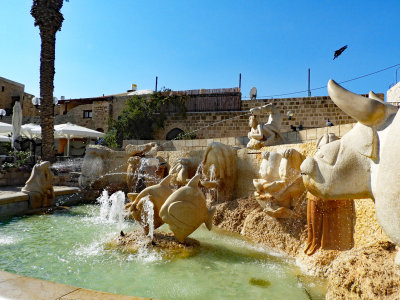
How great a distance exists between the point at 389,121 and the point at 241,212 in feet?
15.0

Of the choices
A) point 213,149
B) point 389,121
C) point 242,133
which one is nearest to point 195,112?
point 242,133

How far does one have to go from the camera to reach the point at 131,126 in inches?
758

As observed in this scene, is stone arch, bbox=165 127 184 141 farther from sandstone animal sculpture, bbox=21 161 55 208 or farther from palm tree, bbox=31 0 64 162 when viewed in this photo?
sandstone animal sculpture, bbox=21 161 55 208

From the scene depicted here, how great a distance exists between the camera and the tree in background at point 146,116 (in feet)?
62.5

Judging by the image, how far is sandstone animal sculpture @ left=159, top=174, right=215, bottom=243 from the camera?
4012 millimetres

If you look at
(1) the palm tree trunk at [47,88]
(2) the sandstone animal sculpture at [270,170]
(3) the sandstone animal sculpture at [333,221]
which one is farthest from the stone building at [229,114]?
(3) the sandstone animal sculpture at [333,221]

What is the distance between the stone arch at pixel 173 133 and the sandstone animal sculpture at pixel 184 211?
1480 cm

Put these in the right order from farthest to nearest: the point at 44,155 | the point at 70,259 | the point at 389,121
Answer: the point at 44,155
the point at 70,259
the point at 389,121

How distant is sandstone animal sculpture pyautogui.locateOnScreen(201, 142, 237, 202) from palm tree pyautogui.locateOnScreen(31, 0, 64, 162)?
10.4 meters

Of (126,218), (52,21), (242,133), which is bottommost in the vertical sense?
(126,218)

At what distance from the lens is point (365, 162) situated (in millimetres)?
1447

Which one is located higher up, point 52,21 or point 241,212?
point 52,21

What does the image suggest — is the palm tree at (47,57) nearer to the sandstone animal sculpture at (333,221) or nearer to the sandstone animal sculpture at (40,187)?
the sandstone animal sculpture at (40,187)

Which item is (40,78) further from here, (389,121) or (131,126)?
(389,121)
